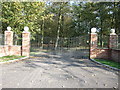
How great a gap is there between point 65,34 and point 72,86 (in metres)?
17.2

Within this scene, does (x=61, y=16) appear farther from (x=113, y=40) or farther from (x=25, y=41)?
(x=113, y=40)

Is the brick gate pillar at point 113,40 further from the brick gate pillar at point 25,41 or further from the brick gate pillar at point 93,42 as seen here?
the brick gate pillar at point 25,41

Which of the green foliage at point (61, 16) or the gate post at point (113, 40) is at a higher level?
the green foliage at point (61, 16)

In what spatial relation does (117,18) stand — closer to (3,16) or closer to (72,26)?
(72,26)

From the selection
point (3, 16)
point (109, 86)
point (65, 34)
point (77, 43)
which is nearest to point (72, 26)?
point (65, 34)

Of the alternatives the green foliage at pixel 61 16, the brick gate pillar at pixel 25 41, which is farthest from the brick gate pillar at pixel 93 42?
the green foliage at pixel 61 16

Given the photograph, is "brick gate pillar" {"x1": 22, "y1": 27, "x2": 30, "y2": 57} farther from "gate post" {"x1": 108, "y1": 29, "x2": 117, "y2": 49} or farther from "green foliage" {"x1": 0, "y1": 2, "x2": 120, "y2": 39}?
"gate post" {"x1": 108, "y1": 29, "x2": 117, "y2": 49}

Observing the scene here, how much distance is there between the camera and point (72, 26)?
63.7 ft

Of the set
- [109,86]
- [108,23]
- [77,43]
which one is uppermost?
[108,23]

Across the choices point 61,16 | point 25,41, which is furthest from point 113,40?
point 61,16

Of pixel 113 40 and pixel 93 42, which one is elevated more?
→ pixel 113 40

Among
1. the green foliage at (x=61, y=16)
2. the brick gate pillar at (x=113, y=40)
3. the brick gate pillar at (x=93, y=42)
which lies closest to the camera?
the brick gate pillar at (x=113, y=40)

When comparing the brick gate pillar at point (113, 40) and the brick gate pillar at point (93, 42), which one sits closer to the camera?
the brick gate pillar at point (113, 40)

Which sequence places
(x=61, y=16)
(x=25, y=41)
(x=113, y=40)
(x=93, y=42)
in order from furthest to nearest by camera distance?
(x=61, y=16) < (x=25, y=41) < (x=93, y=42) < (x=113, y=40)
